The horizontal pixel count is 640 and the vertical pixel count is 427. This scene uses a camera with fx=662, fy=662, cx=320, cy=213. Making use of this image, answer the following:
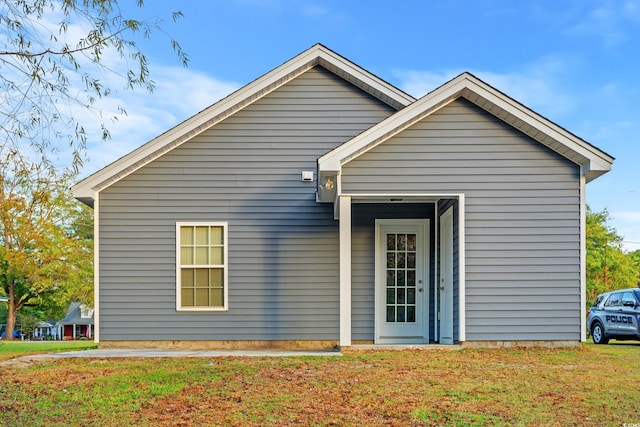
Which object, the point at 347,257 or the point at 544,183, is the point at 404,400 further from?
the point at 544,183

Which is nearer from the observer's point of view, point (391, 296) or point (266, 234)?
point (266, 234)

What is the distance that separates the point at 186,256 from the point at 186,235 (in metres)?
0.39

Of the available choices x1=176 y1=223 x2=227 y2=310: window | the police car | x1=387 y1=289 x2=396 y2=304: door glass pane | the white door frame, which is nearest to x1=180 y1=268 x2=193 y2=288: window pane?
x1=176 y1=223 x2=227 y2=310: window

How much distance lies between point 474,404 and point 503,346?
4.39 metres

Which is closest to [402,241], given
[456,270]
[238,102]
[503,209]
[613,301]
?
[456,270]

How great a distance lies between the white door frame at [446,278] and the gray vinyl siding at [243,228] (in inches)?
74.8

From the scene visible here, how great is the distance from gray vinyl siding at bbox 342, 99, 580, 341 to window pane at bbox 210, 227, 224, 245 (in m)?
3.45

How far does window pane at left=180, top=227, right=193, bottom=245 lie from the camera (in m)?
12.3

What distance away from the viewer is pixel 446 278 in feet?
38.3

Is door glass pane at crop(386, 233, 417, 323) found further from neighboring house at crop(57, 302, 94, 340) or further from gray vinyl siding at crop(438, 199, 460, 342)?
neighboring house at crop(57, 302, 94, 340)

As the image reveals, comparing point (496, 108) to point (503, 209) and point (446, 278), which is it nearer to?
point (503, 209)

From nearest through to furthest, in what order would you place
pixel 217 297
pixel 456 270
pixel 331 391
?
pixel 331 391, pixel 456 270, pixel 217 297

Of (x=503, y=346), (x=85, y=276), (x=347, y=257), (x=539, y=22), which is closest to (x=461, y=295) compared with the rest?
(x=503, y=346)

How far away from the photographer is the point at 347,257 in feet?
34.7
